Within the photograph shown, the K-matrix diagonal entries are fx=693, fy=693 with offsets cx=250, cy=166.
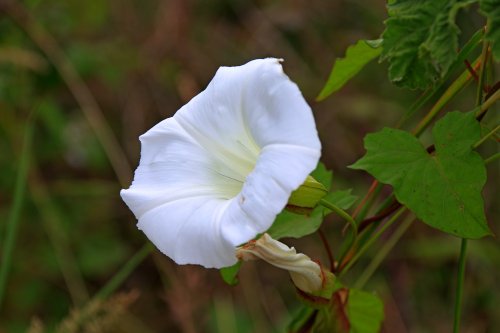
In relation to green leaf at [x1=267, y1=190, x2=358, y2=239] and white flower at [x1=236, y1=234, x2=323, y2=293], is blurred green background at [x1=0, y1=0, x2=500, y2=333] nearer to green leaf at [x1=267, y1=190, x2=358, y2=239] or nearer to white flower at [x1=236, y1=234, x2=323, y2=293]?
green leaf at [x1=267, y1=190, x2=358, y2=239]

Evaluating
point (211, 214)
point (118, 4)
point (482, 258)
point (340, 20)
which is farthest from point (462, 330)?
point (118, 4)

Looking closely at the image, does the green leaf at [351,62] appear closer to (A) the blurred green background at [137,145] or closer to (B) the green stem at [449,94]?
(B) the green stem at [449,94]

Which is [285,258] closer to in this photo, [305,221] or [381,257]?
[305,221]

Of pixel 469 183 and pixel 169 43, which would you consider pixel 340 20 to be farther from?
pixel 469 183

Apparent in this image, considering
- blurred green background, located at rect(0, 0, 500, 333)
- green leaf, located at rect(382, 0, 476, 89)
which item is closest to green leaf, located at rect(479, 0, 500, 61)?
green leaf, located at rect(382, 0, 476, 89)

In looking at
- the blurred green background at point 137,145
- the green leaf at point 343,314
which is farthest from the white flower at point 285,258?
the blurred green background at point 137,145

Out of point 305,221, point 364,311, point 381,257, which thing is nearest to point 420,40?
point 305,221
